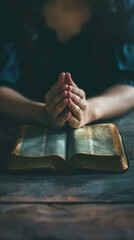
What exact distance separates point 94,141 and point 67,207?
0.30 meters

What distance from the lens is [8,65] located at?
1618mm

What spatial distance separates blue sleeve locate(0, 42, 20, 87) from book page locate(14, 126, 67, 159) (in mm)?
438

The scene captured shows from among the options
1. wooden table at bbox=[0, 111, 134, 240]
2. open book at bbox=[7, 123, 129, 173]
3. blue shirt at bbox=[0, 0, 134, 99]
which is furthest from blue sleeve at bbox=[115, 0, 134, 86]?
wooden table at bbox=[0, 111, 134, 240]

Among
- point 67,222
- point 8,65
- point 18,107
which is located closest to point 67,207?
point 67,222

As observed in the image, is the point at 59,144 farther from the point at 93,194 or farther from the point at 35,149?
the point at 93,194

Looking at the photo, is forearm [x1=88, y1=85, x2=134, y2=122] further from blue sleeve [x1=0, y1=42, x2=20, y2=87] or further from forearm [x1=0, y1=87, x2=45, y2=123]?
blue sleeve [x1=0, y1=42, x2=20, y2=87]

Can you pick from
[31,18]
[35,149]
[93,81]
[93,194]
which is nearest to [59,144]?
[35,149]

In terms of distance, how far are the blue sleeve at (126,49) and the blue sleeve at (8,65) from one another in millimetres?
406

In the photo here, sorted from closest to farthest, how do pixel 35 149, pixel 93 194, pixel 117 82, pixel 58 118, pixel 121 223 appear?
pixel 121 223
pixel 93 194
pixel 35 149
pixel 58 118
pixel 117 82

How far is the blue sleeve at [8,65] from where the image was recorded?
62.3 inches

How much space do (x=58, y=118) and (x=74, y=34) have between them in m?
0.74

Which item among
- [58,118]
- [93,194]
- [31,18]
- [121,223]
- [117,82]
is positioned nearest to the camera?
[121,223]

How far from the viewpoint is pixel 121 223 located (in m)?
0.73

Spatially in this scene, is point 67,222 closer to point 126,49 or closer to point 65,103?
point 65,103
